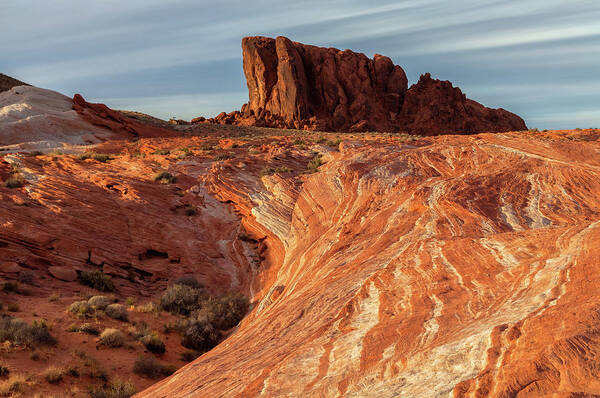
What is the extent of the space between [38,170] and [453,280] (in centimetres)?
1964

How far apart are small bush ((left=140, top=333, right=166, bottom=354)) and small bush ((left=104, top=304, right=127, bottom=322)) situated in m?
1.26

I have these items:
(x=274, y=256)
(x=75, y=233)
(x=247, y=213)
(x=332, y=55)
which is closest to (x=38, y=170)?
(x=75, y=233)

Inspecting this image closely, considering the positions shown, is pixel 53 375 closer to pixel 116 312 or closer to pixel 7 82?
pixel 116 312

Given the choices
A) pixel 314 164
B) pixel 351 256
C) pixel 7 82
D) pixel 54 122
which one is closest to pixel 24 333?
pixel 351 256

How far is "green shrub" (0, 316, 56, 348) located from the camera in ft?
29.3

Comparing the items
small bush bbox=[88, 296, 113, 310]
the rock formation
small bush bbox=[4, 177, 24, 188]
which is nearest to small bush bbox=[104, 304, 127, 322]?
small bush bbox=[88, 296, 113, 310]

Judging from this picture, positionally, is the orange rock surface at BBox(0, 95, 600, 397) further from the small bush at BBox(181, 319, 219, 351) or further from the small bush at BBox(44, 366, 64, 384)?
the small bush at BBox(181, 319, 219, 351)

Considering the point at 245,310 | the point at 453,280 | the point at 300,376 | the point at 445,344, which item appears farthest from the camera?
the point at 245,310

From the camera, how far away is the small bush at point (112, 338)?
9.79 meters

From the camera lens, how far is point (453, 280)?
6.06 meters

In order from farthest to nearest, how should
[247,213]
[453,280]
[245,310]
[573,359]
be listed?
[247,213] < [245,310] < [453,280] < [573,359]

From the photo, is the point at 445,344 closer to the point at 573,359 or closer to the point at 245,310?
the point at 573,359

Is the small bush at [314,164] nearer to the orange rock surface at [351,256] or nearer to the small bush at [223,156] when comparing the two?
the orange rock surface at [351,256]

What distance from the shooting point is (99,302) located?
37.4 feet
